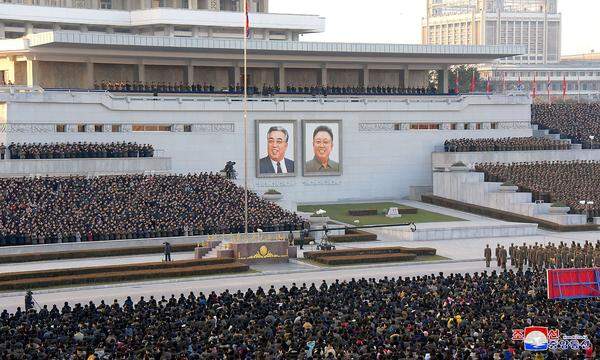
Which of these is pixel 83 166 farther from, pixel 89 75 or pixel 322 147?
pixel 322 147

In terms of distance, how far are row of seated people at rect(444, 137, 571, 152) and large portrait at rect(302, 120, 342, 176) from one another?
8696 millimetres

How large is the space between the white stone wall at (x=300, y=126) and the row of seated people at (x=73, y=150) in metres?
2.01

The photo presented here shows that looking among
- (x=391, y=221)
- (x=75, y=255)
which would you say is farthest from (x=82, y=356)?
(x=391, y=221)

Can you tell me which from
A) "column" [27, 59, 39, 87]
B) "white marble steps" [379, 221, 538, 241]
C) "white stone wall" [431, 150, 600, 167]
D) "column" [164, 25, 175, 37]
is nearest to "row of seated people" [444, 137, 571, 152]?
"white stone wall" [431, 150, 600, 167]

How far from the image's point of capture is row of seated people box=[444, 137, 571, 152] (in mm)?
86188

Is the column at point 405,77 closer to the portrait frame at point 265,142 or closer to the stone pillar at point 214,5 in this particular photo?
the portrait frame at point 265,142

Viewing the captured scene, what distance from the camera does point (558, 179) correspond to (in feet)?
265

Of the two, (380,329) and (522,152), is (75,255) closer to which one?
(380,329)

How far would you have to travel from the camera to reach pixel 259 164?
80875mm

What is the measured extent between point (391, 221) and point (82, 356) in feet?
143

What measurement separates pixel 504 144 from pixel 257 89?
60.8ft

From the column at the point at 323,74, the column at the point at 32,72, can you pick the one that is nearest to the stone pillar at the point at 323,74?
the column at the point at 323,74

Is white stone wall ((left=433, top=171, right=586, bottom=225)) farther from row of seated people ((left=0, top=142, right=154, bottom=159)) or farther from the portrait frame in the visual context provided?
row of seated people ((left=0, top=142, right=154, bottom=159))

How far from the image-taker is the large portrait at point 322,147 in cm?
8275
